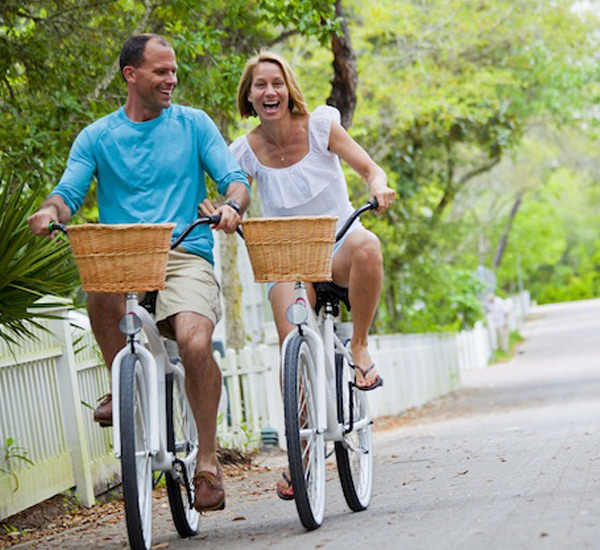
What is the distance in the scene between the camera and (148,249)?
4832 millimetres

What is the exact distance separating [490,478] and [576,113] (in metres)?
23.8

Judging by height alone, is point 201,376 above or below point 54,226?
below

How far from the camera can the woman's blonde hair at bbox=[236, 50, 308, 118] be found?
19.5 feet

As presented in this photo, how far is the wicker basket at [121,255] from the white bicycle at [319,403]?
0.83 metres

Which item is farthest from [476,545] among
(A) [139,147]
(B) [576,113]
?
(B) [576,113]

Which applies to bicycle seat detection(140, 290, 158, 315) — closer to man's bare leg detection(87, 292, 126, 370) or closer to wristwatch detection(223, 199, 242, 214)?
man's bare leg detection(87, 292, 126, 370)

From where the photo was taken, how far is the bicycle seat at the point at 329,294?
238 inches

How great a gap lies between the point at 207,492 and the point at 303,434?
51 centimetres

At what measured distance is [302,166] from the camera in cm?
602

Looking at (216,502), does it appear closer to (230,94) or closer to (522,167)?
(230,94)

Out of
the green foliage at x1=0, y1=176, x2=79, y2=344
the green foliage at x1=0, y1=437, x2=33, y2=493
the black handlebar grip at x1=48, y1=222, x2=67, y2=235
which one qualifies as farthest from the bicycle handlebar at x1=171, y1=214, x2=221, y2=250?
the green foliage at x1=0, y1=437, x2=33, y2=493

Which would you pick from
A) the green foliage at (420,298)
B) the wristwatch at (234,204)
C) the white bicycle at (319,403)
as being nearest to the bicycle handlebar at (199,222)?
the wristwatch at (234,204)

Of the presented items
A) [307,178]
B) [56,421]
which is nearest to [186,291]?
[307,178]

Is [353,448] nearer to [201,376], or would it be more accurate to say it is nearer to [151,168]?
[201,376]
